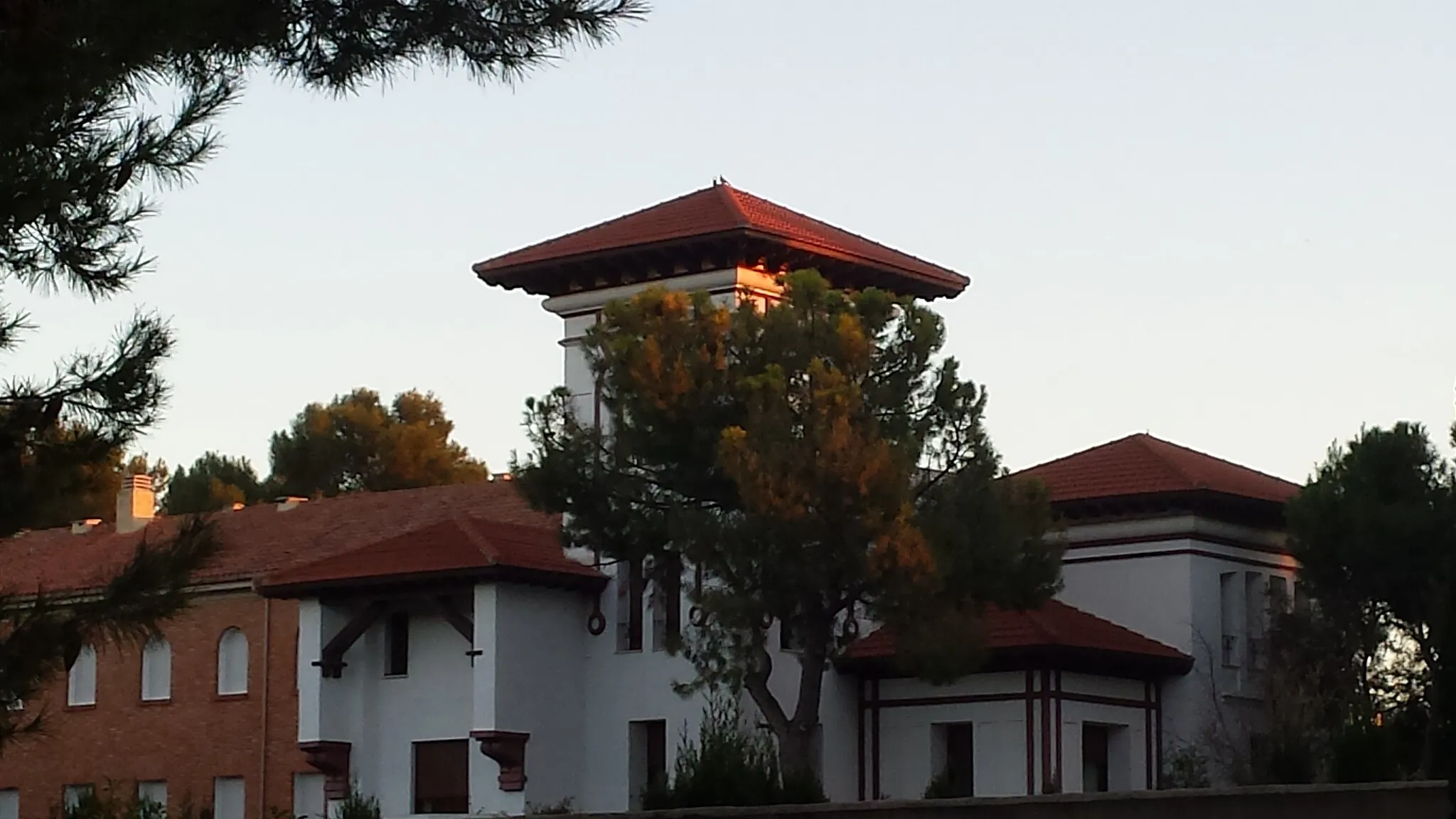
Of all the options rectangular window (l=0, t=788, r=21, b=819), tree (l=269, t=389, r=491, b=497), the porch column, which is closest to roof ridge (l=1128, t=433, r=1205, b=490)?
the porch column

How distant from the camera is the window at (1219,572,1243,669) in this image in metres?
39.5

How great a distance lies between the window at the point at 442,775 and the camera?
1523 inches

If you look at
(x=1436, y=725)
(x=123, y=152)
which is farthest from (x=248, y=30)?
Result: (x=1436, y=725)

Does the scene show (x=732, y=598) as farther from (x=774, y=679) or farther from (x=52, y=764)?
(x=52, y=764)

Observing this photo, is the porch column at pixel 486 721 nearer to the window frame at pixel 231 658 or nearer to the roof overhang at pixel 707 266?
the roof overhang at pixel 707 266

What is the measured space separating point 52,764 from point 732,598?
19.2 m

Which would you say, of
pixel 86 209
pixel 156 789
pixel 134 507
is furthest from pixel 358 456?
pixel 86 209

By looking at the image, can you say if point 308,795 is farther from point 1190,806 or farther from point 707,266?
point 1190,806

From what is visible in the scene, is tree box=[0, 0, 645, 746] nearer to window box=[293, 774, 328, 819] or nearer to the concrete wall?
the concrete wall

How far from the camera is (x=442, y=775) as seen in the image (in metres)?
39.1

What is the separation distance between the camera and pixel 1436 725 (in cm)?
1717

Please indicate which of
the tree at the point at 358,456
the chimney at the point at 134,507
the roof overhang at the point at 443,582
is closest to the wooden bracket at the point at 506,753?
the roof overhang at the point at 443,582

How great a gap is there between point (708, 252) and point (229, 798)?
539 inches

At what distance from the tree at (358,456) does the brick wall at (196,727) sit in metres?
27.7
